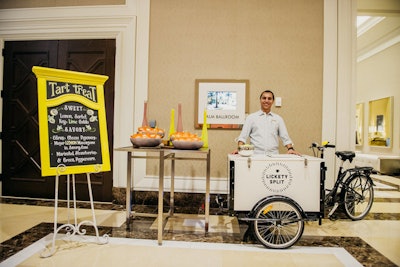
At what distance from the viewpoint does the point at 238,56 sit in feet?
12.6

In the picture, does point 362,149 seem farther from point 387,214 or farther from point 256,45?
point 256,45

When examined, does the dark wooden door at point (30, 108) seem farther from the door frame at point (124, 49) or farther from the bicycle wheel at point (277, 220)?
the bicycle wheel at point (277, 220)

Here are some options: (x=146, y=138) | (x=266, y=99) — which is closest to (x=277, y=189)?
(x=266, y=99)

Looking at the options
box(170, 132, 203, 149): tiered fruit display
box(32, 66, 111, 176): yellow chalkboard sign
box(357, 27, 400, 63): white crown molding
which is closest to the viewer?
box(32, 66, 111, 176): yellow chalkboard sign

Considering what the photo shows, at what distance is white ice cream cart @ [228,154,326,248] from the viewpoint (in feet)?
7.85

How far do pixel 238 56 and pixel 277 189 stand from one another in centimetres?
218

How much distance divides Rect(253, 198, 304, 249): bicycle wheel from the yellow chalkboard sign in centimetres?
161

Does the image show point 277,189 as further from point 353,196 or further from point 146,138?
point 353,196

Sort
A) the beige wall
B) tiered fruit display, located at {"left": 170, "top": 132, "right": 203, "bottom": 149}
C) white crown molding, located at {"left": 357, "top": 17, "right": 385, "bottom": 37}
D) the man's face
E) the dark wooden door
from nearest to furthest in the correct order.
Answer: tiered fruit display, located at {"left": 170, "top": 132, "right": 203, "bottom": 149} → the man's face → the beige wall → the dark wooden door → white crown molding, located at {"left": 357, "top": 17, "right": 385, "bottom": 37}

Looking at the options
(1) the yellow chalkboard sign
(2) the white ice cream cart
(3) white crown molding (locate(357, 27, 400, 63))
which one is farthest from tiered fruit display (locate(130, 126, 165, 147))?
(3) white crown molding (locate(357, 27, 400, 63))

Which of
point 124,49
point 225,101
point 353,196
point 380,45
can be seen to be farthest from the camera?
point 380,45

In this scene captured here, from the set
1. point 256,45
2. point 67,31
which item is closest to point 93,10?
point 67,31

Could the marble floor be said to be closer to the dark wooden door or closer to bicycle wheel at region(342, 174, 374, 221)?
bicycle wheel at region(342, 174, 374, 221)

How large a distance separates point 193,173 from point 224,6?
2.51 metres
